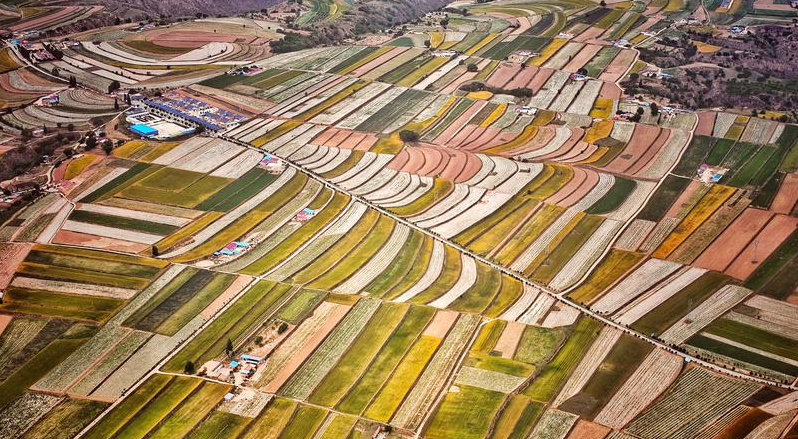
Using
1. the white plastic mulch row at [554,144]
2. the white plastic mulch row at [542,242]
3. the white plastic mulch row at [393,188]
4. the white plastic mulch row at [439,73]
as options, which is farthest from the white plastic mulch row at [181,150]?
the white plastic mulch row at [542,242]

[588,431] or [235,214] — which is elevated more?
[235,214]

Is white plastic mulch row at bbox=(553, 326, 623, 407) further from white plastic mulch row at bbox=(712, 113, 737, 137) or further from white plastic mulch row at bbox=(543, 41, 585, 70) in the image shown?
white plastic mulch row at bbox=(543, 41, 585, 70)

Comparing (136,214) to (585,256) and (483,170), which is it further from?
(585,256)

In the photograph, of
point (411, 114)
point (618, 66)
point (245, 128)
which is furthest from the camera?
point (618, 66)

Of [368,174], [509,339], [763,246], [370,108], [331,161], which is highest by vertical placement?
[370,108]

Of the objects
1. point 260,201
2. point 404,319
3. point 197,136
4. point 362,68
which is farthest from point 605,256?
point 362,68

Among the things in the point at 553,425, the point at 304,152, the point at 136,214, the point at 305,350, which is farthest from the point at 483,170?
the point at 553,425
